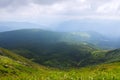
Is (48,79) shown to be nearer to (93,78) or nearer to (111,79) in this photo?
(93,78)

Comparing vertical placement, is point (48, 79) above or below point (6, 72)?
above

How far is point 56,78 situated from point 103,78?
3435mm

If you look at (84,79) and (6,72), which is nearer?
(84,79)

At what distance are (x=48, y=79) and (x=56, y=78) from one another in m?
0.74

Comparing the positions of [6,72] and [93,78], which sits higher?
[93,78]

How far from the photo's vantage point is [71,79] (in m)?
18.5

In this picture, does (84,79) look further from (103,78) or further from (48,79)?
(48,79)

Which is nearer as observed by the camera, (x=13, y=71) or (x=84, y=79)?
(x=84, y=79)

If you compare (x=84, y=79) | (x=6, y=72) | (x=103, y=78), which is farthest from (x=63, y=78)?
(x=6, y=72)

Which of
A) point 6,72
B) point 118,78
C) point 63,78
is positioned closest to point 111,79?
point 118,78

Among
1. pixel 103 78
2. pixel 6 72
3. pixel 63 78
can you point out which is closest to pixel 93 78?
pixel 103 78

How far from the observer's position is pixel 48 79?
60.2 feet

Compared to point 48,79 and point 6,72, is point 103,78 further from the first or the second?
point 6,72

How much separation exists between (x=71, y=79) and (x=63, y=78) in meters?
0.68
